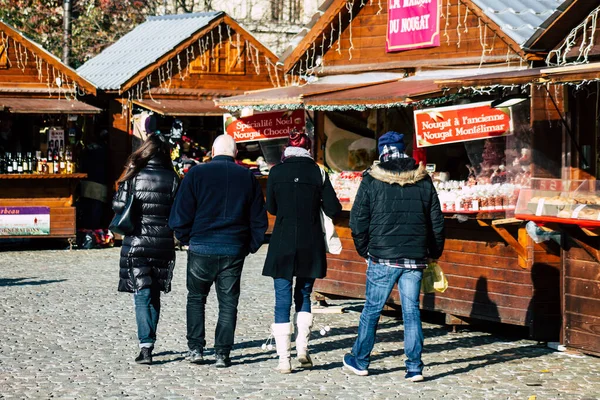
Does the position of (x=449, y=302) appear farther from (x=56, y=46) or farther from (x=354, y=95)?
(x=56, y=46)

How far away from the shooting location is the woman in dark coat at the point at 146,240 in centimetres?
902

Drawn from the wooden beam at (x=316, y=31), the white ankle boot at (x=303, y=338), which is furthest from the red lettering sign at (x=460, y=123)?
the white ankle boot at (x=303, y=338)

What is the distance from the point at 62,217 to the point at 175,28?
5982mm

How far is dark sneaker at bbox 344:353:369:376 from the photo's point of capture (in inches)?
337

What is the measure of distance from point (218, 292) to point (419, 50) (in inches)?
193

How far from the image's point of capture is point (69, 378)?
27.5ft

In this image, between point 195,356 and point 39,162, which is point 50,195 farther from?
point 195,356

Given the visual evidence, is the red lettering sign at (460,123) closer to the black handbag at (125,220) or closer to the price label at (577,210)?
the price label at (577,210)

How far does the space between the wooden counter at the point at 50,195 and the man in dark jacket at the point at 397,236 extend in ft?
39.3

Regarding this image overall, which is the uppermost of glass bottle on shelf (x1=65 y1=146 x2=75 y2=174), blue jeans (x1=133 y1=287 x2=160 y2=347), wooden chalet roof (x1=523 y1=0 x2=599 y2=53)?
wooden chalet roof (x1=523 y1=0 x2=599 y2=53)

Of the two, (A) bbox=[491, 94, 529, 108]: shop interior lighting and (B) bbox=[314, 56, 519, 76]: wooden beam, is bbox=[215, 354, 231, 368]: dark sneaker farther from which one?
(B) bbox=[314, 56, 519, 76]: wooden beam

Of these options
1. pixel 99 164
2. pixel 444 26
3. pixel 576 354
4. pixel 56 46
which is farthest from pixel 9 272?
pixel 56 46

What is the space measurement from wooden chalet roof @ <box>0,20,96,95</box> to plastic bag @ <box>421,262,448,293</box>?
12.4m

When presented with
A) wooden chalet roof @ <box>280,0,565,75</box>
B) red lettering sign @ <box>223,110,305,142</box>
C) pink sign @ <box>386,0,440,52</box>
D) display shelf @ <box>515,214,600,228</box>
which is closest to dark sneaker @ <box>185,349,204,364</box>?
display shelf @ <box>515,214,600,228</box>
